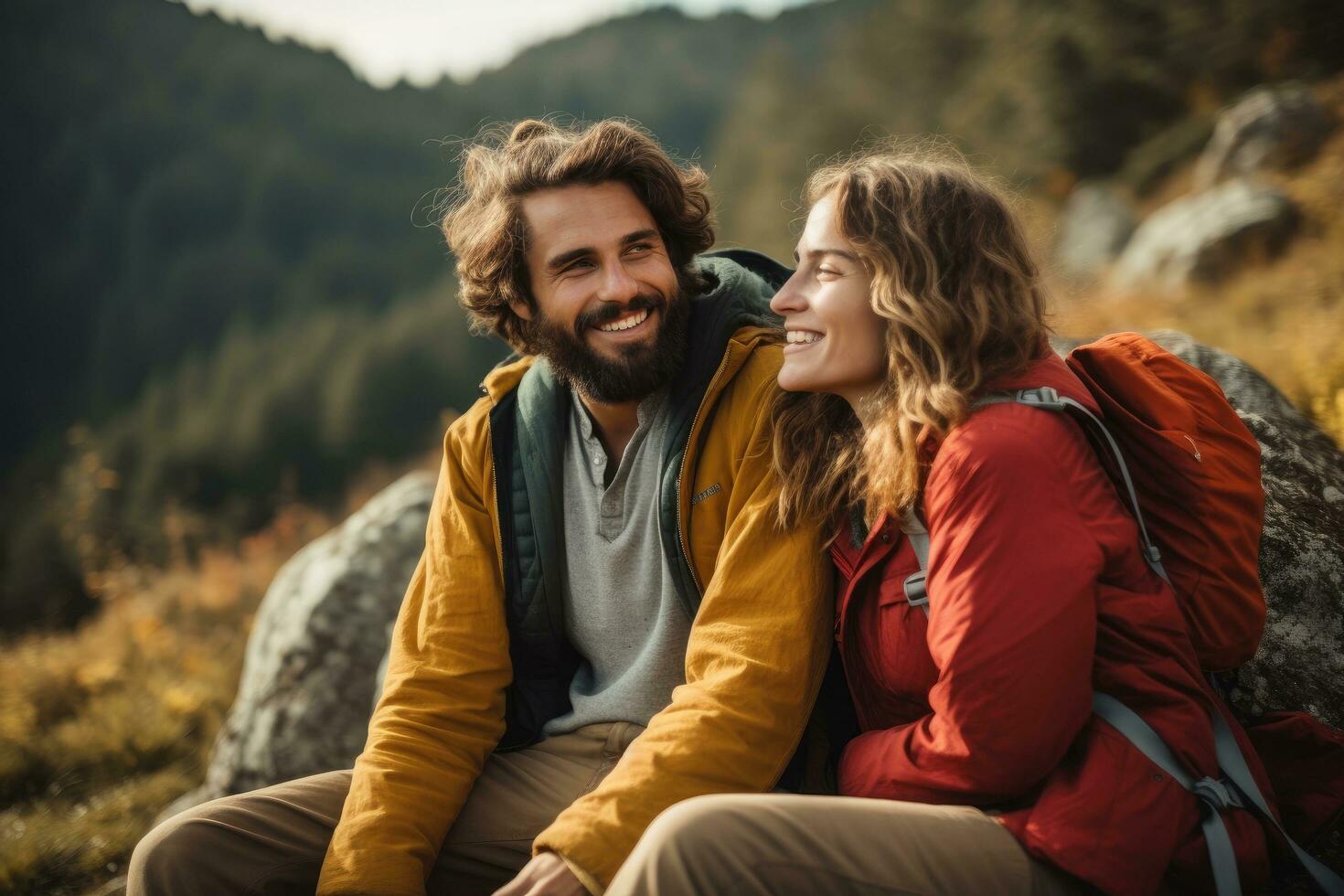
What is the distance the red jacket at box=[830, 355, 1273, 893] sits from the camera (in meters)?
1.64

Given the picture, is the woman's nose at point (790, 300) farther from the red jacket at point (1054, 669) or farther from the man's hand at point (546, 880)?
the man's hand at point (546, 880)

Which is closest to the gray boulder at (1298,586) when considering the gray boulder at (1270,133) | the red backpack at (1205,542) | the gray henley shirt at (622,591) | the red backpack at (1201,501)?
the red backpack at (1205,542)

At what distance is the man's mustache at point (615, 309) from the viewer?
2689 millimetres

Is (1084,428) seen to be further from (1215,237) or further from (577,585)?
(1215,237)

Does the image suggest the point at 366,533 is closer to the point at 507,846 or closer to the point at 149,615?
the point at 507,846

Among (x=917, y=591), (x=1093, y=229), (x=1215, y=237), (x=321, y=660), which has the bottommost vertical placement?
(x=321, y=660)

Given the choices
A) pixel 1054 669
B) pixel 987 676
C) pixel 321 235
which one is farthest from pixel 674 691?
pixel 321 235

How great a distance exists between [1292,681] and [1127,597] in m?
1.02

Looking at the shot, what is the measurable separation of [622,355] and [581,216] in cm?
49

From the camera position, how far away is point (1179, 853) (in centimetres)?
167

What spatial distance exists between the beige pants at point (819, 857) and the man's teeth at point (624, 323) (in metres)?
1.45

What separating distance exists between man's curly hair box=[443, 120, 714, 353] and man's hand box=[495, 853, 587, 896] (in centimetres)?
171

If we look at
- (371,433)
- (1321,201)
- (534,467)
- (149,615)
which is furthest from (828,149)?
(371,433)

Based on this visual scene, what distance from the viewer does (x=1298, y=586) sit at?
243cm
